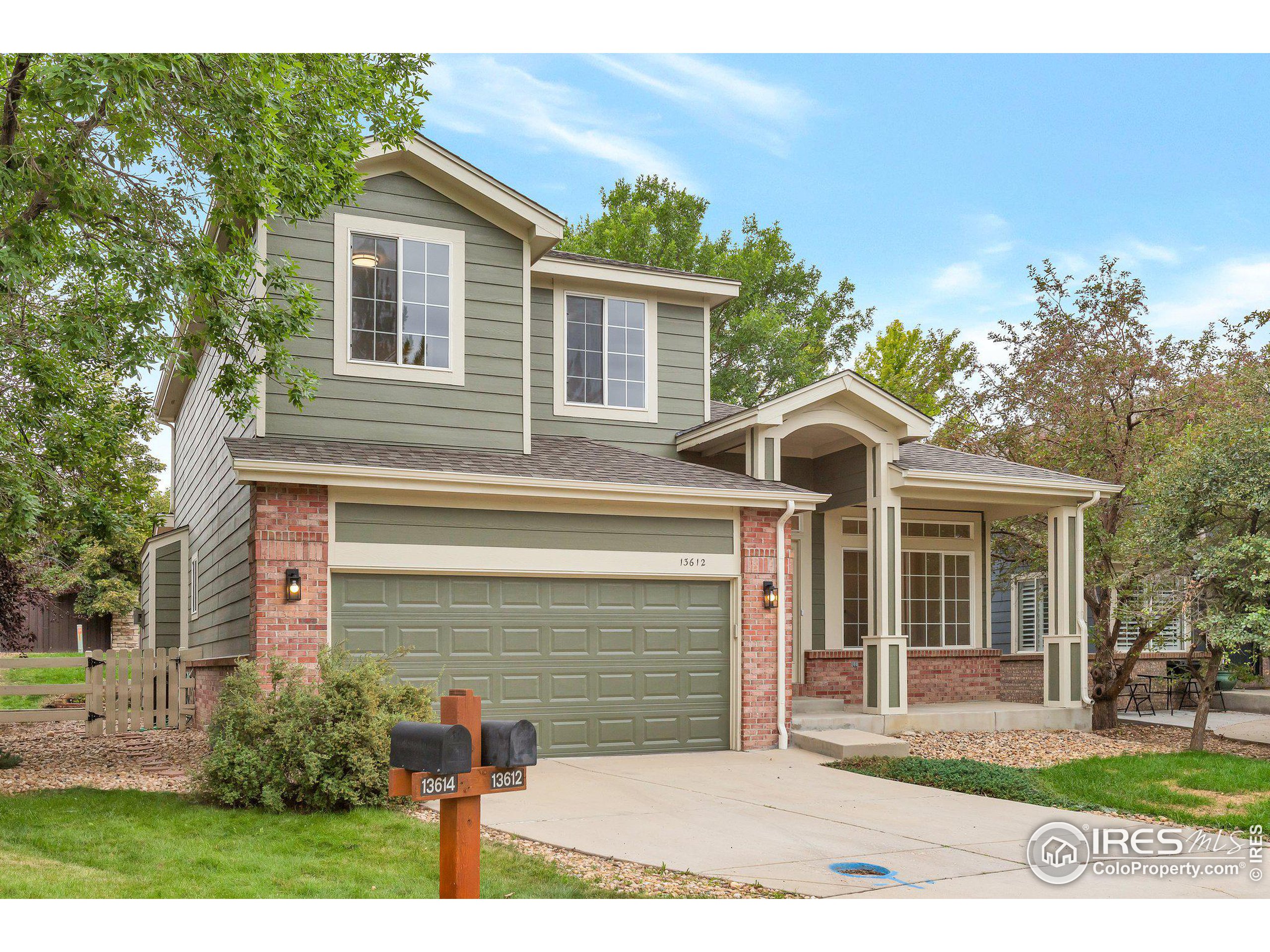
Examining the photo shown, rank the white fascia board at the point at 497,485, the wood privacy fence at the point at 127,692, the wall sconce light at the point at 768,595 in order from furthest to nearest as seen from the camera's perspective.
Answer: the wood privacy fence at the point at 127,692
the wall sconce light at the point at 768,595
the white fascia board at the point at 497,485

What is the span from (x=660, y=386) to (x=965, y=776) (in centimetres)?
642

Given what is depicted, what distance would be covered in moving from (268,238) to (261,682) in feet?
15.2

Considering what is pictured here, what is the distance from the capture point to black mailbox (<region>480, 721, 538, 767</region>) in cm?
425

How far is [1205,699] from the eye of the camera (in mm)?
12484

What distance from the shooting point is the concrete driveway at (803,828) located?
587 cm

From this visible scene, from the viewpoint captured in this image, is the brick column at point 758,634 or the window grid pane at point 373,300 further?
the brick column at point 758,634

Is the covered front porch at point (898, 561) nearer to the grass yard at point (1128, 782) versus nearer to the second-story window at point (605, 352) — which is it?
the second-story window at point (605, 352)

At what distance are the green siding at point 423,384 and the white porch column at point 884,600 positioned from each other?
4.94 metres

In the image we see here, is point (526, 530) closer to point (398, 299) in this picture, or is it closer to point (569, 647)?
point (569, 647)

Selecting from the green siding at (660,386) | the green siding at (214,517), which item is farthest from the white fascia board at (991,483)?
the green siding at (214,517)

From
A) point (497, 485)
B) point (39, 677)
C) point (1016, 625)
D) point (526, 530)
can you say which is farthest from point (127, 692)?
point (1016, 625)

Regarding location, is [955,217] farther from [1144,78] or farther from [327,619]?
[327,619]

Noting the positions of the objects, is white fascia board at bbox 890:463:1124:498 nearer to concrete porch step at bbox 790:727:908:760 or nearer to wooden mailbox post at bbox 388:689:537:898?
concrete porch step at bbox 790:727:908:760
